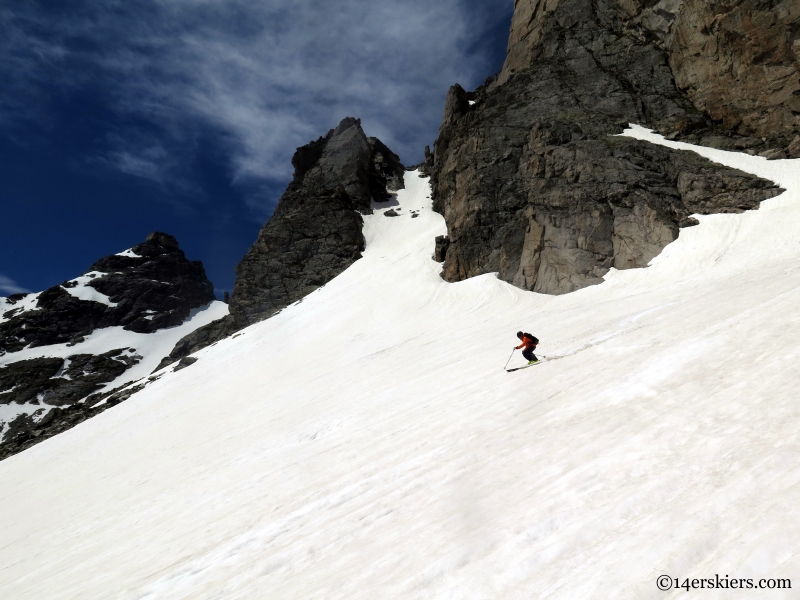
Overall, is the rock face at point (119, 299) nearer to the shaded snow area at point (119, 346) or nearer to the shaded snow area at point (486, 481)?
the shaded snow area at point (119, 346)

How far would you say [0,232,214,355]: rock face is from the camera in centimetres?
9831

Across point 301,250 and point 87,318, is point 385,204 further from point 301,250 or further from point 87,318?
point 87,318

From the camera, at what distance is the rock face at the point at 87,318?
3063 inches

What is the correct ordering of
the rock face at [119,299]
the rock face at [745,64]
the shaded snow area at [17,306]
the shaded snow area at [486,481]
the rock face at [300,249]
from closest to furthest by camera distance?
the shaded snow area at [486,481] → the rock face at [745,64] → the rock face at [300,249] → the rock face at [119,299] → the shaded snow area at [17,306]

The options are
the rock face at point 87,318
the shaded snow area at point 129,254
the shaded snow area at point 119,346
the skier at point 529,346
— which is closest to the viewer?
the skier at point 529,346

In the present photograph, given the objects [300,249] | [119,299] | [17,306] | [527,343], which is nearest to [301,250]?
[300,249]

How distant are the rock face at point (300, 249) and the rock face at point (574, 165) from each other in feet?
62.6

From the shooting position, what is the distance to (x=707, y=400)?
16.2 feet

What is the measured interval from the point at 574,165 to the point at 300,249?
41.2 meters

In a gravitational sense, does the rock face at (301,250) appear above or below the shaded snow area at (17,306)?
below

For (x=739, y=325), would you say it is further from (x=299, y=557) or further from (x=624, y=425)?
(x=299, y=557)

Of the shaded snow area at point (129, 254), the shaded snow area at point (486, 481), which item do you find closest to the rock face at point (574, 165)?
the shaded snow area at point (486, 481)

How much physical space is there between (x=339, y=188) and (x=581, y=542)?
68009mm

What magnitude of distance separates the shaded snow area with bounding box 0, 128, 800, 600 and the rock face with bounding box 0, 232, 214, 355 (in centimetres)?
10602
